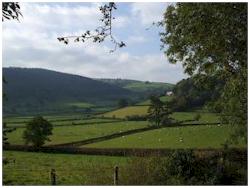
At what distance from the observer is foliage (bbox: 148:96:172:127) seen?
316 ft

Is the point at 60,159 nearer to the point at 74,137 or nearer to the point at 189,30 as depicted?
the point at 74,137

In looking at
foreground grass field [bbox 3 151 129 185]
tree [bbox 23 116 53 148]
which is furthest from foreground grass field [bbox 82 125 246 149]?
foreground grass field [bbox 3 151 129 185]

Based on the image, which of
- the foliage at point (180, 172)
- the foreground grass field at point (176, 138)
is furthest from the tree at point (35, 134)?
the foliage at point (180, 172)

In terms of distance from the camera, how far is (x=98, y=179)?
64.1 ft

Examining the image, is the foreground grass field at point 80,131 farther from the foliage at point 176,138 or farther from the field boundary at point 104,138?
the foliage at point 176,138

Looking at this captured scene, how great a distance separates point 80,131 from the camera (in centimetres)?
9300

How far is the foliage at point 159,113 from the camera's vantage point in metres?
96.4

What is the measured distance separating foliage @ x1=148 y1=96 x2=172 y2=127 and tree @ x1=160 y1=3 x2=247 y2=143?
70551mm

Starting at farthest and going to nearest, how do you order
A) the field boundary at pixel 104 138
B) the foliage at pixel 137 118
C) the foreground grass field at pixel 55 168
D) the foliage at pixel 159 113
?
1. the foliage at pixel 137 118
2. the foliage at pixel 159 113
3. the field boundary at pixel 104 138
4. the foreground grass field at pixel 55 168

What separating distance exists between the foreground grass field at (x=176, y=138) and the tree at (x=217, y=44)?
43.8 metres

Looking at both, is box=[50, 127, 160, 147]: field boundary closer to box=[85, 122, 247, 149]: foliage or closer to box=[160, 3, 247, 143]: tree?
box=[85, 122, 247, 149]: foliage

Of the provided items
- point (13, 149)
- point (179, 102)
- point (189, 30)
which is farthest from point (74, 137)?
point (189, 30)

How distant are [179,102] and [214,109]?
276 feet

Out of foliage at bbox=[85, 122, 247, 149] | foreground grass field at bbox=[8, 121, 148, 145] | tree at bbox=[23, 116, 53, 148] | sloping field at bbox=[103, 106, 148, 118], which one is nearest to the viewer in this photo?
foliage at bbox=[85, 122, 247, 149]
